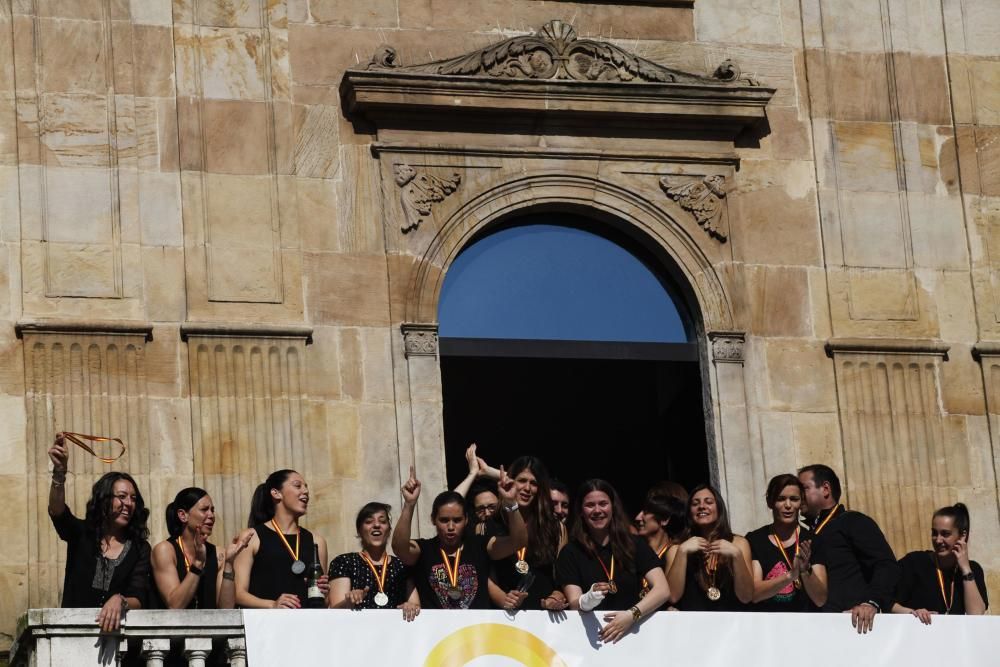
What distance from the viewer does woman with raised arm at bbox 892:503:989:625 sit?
609 inches

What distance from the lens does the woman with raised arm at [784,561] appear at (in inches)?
594

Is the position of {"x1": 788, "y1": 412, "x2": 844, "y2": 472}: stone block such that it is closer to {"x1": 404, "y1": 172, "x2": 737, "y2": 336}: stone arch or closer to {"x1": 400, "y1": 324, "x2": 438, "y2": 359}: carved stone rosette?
{"x1": 404, "y1": 172, "x2": 737, "y2": 336}: stone arch

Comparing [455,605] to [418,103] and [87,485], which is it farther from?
[418,103]

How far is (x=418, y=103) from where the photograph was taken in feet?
61.2

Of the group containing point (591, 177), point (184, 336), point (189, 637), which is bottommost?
point (189, 637)

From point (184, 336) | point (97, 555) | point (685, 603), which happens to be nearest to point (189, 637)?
point (97, 555)

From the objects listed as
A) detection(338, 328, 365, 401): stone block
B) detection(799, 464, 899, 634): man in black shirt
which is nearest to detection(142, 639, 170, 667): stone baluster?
detection(799, 464, 899, 634): man in black shirt

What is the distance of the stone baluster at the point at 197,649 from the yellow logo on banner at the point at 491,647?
1.27 metres

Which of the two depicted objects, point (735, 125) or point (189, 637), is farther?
point (735, 125)

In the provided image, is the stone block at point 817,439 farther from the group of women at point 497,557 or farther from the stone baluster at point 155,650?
the stone baluster at point 155,650

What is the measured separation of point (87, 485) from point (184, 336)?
4.37 ft

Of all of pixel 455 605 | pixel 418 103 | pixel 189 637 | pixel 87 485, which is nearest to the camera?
pixel 189 637

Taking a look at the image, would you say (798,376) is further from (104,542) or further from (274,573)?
(104,542)

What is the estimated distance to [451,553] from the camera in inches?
589
